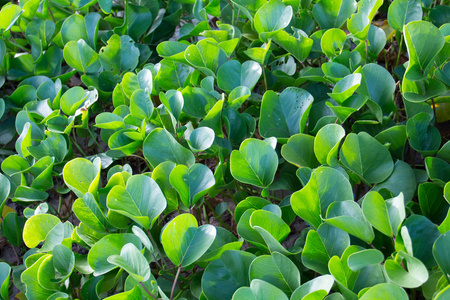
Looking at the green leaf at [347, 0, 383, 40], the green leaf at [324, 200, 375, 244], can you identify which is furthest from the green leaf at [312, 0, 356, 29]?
the green leaf at [324, 200, 375, 244]

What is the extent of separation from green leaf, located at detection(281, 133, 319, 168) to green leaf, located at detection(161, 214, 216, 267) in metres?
0.19

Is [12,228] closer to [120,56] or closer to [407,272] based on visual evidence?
[120,56]

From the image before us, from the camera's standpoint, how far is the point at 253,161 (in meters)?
0.70

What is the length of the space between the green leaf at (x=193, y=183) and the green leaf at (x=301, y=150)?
132mm

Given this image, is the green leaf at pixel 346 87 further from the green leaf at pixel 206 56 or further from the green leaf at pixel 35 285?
the green leaf at pixel 35 285

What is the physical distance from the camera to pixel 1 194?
0.91m

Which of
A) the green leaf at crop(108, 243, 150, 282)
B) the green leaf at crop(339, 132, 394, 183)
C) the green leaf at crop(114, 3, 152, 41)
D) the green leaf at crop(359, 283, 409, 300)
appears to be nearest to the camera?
the green leaf at crop(359, 283, 409, 300)

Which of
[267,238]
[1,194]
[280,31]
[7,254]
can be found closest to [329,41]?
[280,31]

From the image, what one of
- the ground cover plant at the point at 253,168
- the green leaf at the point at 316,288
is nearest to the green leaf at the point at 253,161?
the ground cover plant at the point at 253,168

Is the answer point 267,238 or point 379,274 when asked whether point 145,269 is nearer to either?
point 267,238

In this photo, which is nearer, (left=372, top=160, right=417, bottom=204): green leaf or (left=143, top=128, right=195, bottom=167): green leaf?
(left=372, top=160, right=417, bottom=204): green leaf

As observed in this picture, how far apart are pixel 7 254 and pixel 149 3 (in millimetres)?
802

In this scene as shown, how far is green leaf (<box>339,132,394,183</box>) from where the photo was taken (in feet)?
2.19

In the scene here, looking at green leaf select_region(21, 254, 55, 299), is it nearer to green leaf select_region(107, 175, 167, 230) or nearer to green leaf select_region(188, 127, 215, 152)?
green leaf select_region(107, 175, 167, 230)
